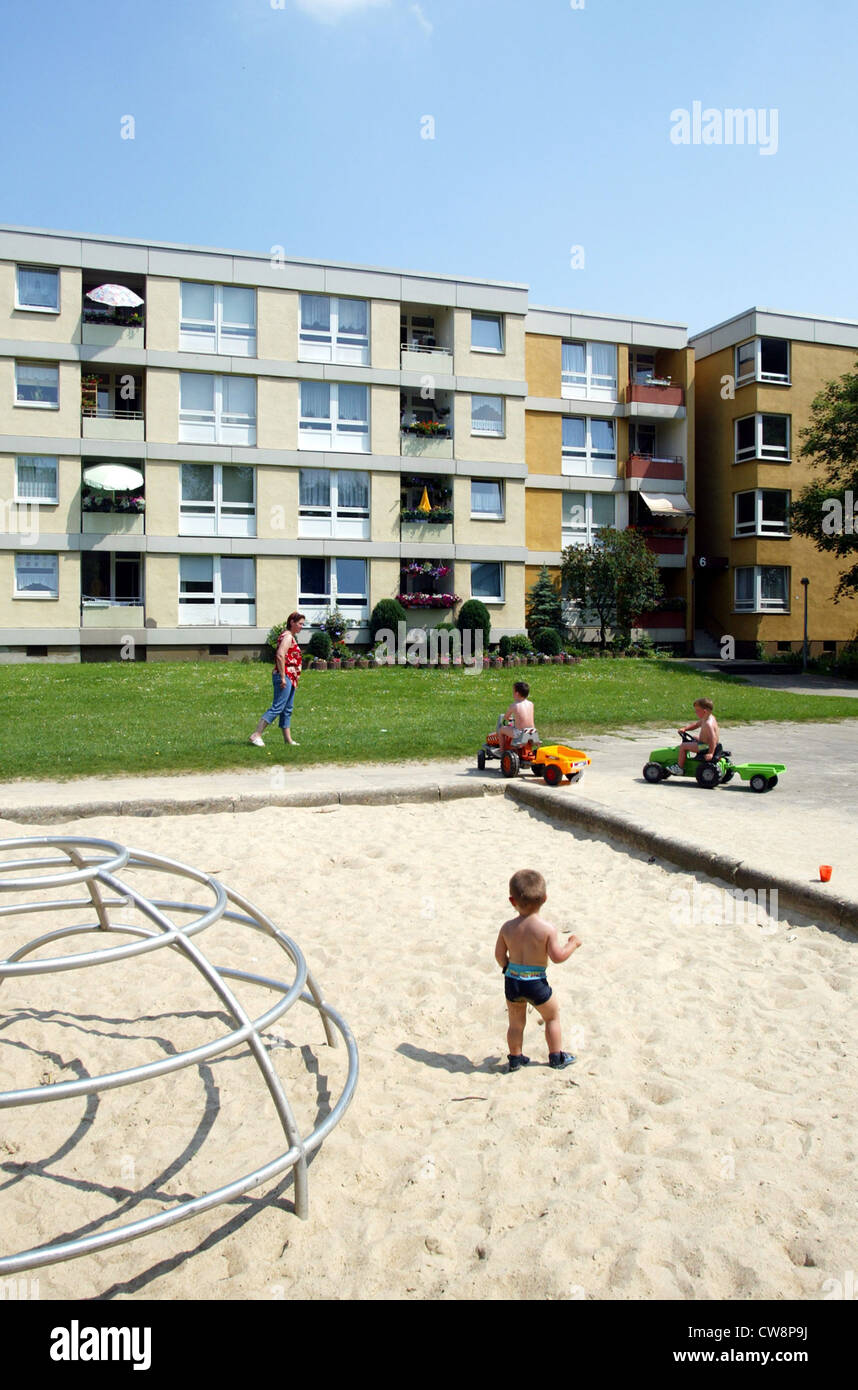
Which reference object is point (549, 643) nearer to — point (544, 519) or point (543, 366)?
point (544, 519)

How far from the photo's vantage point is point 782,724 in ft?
64.5

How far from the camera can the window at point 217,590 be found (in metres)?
33.3

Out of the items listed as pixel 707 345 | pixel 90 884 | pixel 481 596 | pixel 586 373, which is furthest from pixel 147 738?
pixel 707 345

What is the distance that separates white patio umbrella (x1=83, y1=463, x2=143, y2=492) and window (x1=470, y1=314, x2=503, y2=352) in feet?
→ 44.2

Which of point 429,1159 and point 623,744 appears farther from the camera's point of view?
point 623,744

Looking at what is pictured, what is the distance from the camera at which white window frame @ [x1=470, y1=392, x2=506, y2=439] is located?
36906 millimetres

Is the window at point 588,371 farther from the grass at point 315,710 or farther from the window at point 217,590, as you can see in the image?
the window at point 217,590

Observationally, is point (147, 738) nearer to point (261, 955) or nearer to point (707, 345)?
point (261, 955)

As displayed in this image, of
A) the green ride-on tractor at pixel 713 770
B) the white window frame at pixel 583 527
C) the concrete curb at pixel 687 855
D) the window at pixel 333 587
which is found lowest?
the concrete curb at pixel 687 855

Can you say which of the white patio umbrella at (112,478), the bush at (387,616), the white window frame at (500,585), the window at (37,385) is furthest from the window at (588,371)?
the window at (37,385)

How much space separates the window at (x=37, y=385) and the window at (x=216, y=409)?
3.94 m

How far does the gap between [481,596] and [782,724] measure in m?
18.6

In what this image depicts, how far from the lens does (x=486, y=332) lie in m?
37.2

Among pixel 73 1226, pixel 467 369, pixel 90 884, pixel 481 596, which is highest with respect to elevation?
pixel 467 369
